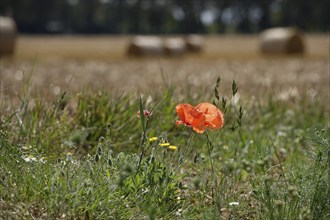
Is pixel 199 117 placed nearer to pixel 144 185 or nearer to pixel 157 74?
pixel 144 185

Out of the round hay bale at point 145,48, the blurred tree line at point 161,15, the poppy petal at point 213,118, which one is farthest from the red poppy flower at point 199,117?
the blurred tree line at point 161,15

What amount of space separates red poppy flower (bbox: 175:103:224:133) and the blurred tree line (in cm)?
7110

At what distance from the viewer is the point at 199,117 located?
8.25ft

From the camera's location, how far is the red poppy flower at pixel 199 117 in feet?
8.21

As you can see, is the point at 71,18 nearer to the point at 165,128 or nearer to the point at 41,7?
the point at 41,7

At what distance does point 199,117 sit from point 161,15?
295ft

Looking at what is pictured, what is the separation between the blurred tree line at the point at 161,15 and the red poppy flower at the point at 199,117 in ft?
233

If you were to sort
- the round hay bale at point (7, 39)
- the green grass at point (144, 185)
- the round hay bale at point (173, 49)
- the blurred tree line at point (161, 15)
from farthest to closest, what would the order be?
the blurred tree line at point (161, 15) → the round hay bale at point (173, 49) → the round hay bale at point (7, 39) → the green grass at point (144, 185)

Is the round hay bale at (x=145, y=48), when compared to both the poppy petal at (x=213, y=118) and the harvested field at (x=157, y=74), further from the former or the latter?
the poppy petal at (x=213, y=118)

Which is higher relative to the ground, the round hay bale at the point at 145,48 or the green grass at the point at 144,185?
the green grass at the point at 144,185

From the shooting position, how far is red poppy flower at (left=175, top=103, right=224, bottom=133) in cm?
250

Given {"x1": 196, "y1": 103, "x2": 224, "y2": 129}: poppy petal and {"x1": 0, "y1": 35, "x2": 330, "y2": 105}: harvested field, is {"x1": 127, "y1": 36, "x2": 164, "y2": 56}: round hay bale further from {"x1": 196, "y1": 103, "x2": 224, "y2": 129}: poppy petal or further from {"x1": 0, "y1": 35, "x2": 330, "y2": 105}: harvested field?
{"x1": 196, "y1": 103, "x2": 224, "y2": 129}: poppy petal

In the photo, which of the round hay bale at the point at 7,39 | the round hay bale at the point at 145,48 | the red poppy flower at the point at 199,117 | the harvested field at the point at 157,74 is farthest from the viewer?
the round hay bale at the point at 145,48

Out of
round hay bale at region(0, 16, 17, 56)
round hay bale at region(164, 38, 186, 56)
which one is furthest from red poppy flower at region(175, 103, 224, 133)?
round hay bale at region(164, 38, 186, 56)
